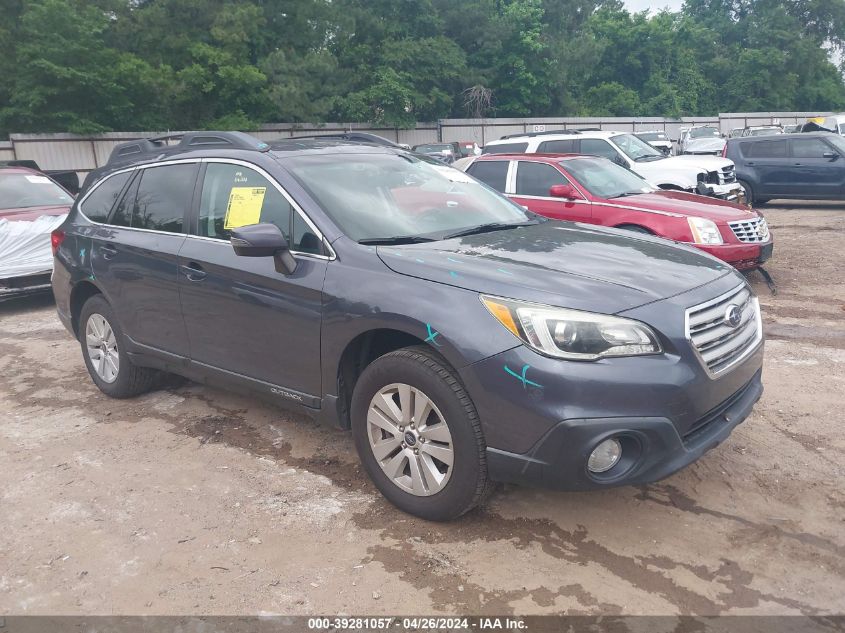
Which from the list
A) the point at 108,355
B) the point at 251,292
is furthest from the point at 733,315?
the point at 108,355

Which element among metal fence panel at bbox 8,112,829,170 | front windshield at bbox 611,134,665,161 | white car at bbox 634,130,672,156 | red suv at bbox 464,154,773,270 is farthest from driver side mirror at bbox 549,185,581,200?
white car at bbox 634,130,672,156

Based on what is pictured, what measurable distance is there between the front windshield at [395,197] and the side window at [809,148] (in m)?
12.3

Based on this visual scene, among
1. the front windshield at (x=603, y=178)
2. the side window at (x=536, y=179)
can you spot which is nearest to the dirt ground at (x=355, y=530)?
the front windshield at (x=603, y=178)

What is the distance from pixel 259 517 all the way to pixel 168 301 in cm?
159

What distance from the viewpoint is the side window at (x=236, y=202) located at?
12.4ft

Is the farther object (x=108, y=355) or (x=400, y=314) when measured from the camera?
(x=108, y=355)

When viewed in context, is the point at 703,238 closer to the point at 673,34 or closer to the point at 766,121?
the point at 766,121

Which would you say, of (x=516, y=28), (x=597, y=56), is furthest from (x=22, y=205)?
(x=597, y=56)

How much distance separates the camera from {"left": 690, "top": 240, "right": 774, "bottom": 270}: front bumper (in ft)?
23.7

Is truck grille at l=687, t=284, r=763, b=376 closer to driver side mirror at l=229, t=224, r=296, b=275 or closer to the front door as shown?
the front door

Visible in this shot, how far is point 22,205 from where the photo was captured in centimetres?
890

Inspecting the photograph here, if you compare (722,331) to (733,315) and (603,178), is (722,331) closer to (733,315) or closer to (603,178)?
(733,315)

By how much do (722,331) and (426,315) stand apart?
1341 mm

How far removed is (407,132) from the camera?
3272 centimetres
